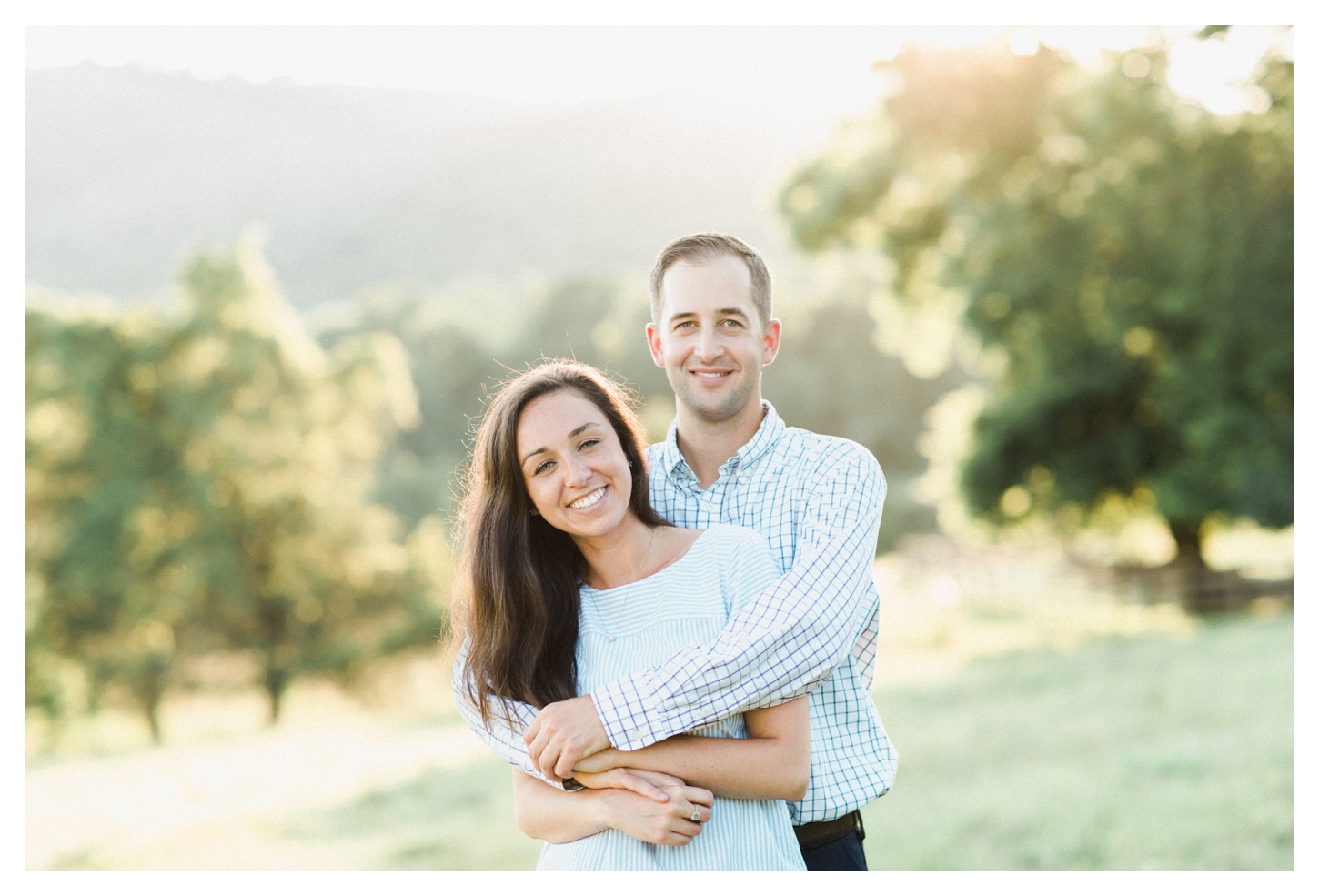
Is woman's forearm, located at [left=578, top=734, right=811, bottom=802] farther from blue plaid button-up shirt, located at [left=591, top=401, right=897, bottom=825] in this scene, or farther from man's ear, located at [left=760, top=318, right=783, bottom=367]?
man's ear, located at [left=760, top=318, right=783, bottom=367]

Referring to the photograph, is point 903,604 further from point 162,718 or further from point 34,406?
point 34,406

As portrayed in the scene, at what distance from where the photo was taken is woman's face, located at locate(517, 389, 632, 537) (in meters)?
2.46

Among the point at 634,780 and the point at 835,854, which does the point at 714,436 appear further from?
the point at 835,854

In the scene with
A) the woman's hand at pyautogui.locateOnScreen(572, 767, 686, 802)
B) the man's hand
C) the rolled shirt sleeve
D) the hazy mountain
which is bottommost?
the woman's hand at pyautogui.locateOnScreen(572, 767, 686, 802)

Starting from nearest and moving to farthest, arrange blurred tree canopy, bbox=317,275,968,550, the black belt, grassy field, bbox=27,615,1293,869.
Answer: the black belt, grassy field, bbox=27,615,1293,869, blurred tree canopy, bbox=317,275,968,550

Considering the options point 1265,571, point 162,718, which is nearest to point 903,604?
point 1265,571

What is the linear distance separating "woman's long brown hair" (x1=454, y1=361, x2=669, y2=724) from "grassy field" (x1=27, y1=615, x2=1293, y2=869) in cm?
461

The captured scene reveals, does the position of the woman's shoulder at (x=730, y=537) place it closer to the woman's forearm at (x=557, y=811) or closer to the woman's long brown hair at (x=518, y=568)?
the woman's long brown hair at (x=518, y=568)

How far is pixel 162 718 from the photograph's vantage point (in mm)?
15422

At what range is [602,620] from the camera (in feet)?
8.31

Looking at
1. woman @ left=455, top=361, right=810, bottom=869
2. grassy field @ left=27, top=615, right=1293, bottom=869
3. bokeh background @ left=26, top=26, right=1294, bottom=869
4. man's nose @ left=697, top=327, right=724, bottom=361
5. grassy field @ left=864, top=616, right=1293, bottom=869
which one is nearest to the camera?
woman @ left=455, top=361, right=810, bottom=869

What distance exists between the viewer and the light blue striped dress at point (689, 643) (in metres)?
2.42

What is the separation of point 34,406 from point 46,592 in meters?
2.81

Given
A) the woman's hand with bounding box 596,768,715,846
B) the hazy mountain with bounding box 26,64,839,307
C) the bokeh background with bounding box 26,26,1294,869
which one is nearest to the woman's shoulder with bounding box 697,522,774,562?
the woman's hand with bounding box 596,768,715,846
